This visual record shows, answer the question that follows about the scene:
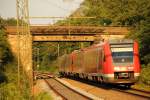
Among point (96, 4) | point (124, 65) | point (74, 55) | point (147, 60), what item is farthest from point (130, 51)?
point (96, 4)

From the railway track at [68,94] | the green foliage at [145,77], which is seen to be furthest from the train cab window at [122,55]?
the green foliage at [145,77]

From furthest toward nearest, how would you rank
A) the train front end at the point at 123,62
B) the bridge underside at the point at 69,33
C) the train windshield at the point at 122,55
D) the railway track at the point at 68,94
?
the bridge underside at the point at 69,33 < the train windshield at the point at 122,55 < the train front end at the point at 123,62 < the railway track at the point at 68,94

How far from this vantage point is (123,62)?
30.1 meters

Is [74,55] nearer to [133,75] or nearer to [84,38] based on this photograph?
[84,38]

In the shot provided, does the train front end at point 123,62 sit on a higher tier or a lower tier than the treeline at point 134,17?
lower

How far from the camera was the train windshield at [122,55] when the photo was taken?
30127 millimetres

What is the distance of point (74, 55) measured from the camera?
5175 centimetres

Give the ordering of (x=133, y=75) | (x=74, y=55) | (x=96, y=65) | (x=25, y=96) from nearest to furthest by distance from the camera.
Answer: (x=25, y=96)
(x=133, y=75)
(x=96, y=65)
(x=74, y=55)

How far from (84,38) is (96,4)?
34.2m

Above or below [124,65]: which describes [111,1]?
above

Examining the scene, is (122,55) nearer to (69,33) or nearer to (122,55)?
(122,55)

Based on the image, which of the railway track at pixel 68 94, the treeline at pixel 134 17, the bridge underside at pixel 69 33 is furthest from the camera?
the bridge underside at pixel 69 33

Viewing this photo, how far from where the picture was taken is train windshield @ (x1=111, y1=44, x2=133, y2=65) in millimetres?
30127

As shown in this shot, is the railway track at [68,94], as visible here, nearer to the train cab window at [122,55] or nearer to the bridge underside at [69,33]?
the train cab window at [122,55]
